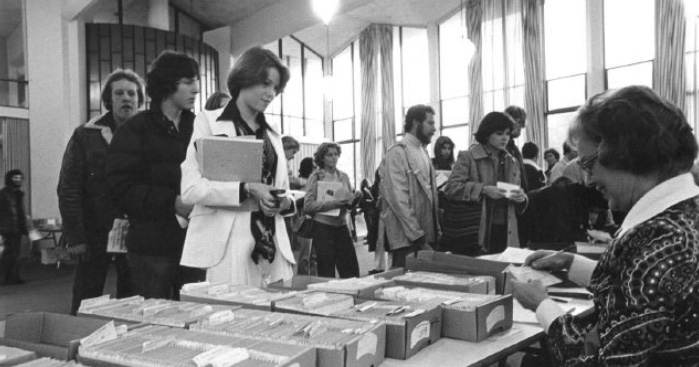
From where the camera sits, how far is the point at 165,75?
2.15 metres

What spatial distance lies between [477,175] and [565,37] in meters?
7.95

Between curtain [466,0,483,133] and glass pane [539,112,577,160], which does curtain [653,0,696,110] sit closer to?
glass pane [539,112,577,160]

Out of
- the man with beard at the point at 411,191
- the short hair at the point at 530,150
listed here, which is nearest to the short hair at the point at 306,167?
the short hair at the point at 530,150

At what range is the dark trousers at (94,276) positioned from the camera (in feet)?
8.39

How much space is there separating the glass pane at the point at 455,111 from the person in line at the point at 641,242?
A: 10952 millimetres

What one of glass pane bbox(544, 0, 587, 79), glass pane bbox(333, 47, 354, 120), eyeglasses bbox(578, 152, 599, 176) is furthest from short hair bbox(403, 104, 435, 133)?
glass pane bbox(333, 47, 354, 120)

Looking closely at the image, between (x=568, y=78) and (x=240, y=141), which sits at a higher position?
(x=568, y=78)

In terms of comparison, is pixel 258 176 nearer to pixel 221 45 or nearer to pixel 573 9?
pixel 573 9

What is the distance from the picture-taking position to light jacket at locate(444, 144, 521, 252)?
336 cm

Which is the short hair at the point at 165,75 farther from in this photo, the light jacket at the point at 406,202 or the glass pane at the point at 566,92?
the glass pane at the point at 566,92

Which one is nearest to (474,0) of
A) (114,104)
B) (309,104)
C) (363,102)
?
(363,102)

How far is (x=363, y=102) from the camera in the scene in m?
13.9

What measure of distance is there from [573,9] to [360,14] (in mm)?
4568

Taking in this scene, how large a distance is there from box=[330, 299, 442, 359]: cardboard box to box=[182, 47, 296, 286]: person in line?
2.14ft
